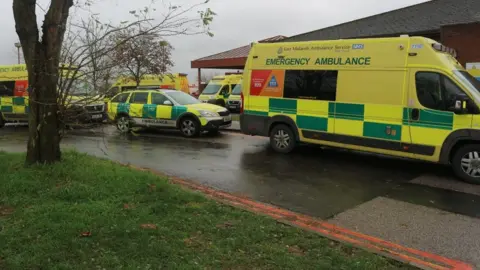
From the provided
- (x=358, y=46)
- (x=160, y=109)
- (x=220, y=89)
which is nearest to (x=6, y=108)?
(x=160, y=109)

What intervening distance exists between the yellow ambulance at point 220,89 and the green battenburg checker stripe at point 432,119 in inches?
677

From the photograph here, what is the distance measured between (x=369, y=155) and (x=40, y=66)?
7.13 m

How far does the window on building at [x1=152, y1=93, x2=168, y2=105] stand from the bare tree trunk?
755 centimetres

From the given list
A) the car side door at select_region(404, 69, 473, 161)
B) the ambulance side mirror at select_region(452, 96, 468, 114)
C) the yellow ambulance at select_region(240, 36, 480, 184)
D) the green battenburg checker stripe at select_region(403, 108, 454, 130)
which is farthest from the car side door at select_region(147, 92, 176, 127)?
the ambulance side mirror at select_region(452, 96, 468, 114)

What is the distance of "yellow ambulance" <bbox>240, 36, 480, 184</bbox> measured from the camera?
739 centimetres

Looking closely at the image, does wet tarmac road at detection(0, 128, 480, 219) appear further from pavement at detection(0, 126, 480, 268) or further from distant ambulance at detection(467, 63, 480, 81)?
distant ambulance at detection(467, 63, 480, 81)

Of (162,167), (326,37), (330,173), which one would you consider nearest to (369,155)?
(330,173)

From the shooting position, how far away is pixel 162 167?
27.9 feet

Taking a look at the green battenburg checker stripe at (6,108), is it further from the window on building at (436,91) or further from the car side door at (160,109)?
the window on building at (436,91)

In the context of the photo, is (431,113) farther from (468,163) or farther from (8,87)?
(8,87)

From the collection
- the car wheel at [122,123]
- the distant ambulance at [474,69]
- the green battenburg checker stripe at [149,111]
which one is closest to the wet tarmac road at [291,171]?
the green battenburg checker stripe at [149,111]

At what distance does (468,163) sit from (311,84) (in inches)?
135

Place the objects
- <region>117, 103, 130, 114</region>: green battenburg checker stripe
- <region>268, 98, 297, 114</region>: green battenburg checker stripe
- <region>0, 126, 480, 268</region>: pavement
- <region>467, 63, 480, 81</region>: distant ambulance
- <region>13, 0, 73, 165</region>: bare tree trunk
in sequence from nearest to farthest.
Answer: <region>0, 126, 480, 268</region>: pavement → <region>13, 0, 73, 165</region>: bare tree trunk → <region>268, 98, 297, 114</region>: green battenburg checker stripe → <region>467, 63, 480, 81</region>: distant ambulance → <region>117, 103, 130, 114</region>: green battenburg checker stripe

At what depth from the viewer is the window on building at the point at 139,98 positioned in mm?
13906
